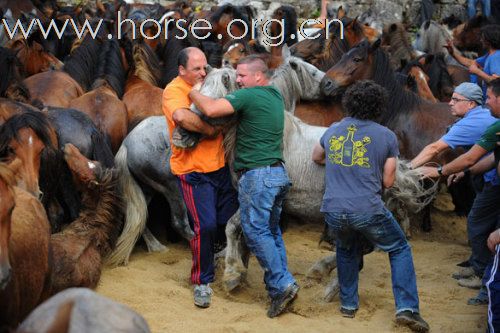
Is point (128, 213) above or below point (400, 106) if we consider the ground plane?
below

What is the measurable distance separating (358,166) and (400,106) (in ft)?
10.9

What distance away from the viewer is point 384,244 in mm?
6223

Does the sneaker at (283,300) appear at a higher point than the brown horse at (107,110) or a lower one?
lower

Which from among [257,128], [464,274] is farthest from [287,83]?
[464,274]

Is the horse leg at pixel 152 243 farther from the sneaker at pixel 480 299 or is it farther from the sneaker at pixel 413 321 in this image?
the sneaker at pixel 480 299

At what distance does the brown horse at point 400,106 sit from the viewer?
9.04 meters

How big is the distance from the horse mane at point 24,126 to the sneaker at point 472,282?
4015 millimetres

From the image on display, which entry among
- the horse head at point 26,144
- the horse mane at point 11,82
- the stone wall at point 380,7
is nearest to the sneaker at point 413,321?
the horse head at point 26,144

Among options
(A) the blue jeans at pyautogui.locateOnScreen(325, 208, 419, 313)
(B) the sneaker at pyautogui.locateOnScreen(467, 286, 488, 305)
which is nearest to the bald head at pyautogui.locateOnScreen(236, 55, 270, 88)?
(A) the blue jeans at pyautogui.locateOnScreen(325, 208, 419, 313)

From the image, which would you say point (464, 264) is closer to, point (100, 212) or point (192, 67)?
point (192, 67)

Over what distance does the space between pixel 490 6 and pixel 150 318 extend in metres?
12.8

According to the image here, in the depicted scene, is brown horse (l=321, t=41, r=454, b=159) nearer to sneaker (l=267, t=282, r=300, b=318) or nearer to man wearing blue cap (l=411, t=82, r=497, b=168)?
man wearing blue cap (l=411, t=82, r=497, b=168)

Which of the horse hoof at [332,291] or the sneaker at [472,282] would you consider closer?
the horse hoof at [332,291]

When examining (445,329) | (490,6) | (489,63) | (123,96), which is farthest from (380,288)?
(490,6)
